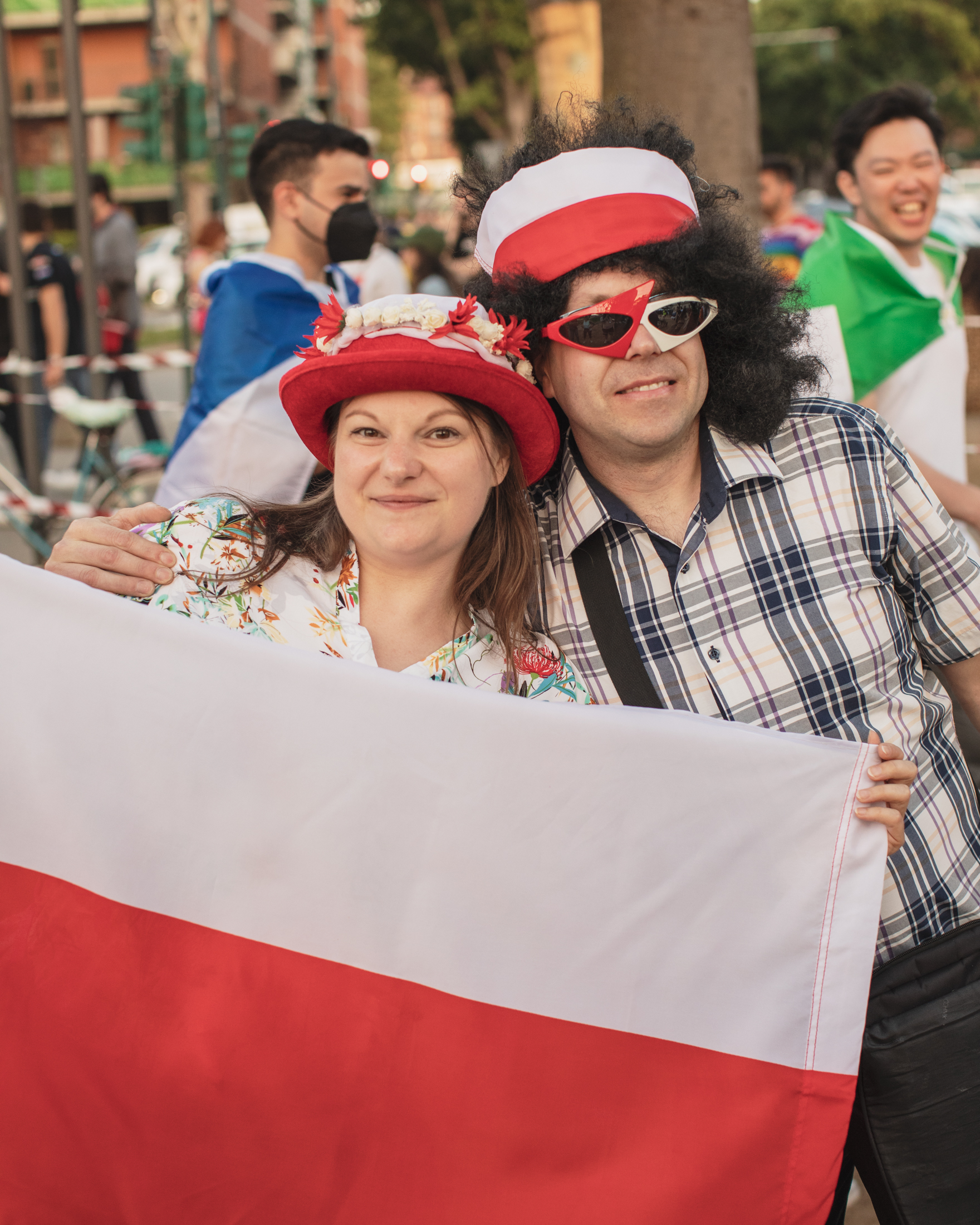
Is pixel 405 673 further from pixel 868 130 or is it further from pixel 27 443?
pixel 27 443

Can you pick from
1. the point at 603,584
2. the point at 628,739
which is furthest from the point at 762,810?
the point at 603,584

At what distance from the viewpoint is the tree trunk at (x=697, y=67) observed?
528 cm

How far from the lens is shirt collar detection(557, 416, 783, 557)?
2.30 m

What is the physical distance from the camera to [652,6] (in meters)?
5.28

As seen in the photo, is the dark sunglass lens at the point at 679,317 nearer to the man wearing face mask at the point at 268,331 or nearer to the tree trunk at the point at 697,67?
the man wearing face mask at the point at 268,331

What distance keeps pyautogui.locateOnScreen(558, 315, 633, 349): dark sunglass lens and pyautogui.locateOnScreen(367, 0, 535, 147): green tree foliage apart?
98.1ft

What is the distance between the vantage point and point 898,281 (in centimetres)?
396

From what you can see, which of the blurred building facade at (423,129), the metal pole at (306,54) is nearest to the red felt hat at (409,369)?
the metal pole at (306,54)

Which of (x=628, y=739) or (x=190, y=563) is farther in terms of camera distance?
(x=190, y=563)

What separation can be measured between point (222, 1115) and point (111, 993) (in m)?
0.26

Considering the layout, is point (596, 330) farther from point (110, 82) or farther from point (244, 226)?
point (110, 82)

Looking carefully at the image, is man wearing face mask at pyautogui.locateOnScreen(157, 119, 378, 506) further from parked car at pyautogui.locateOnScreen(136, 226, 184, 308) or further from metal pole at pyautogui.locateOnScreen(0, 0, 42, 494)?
parked car at pyautogui.locateOnScreen(136, 226, 184, 308)

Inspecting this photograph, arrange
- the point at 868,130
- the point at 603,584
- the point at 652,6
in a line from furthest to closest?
the point at 652,6
the point at 868,130
the point at 603,584

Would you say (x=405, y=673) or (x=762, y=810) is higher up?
(x=405, y=673)
